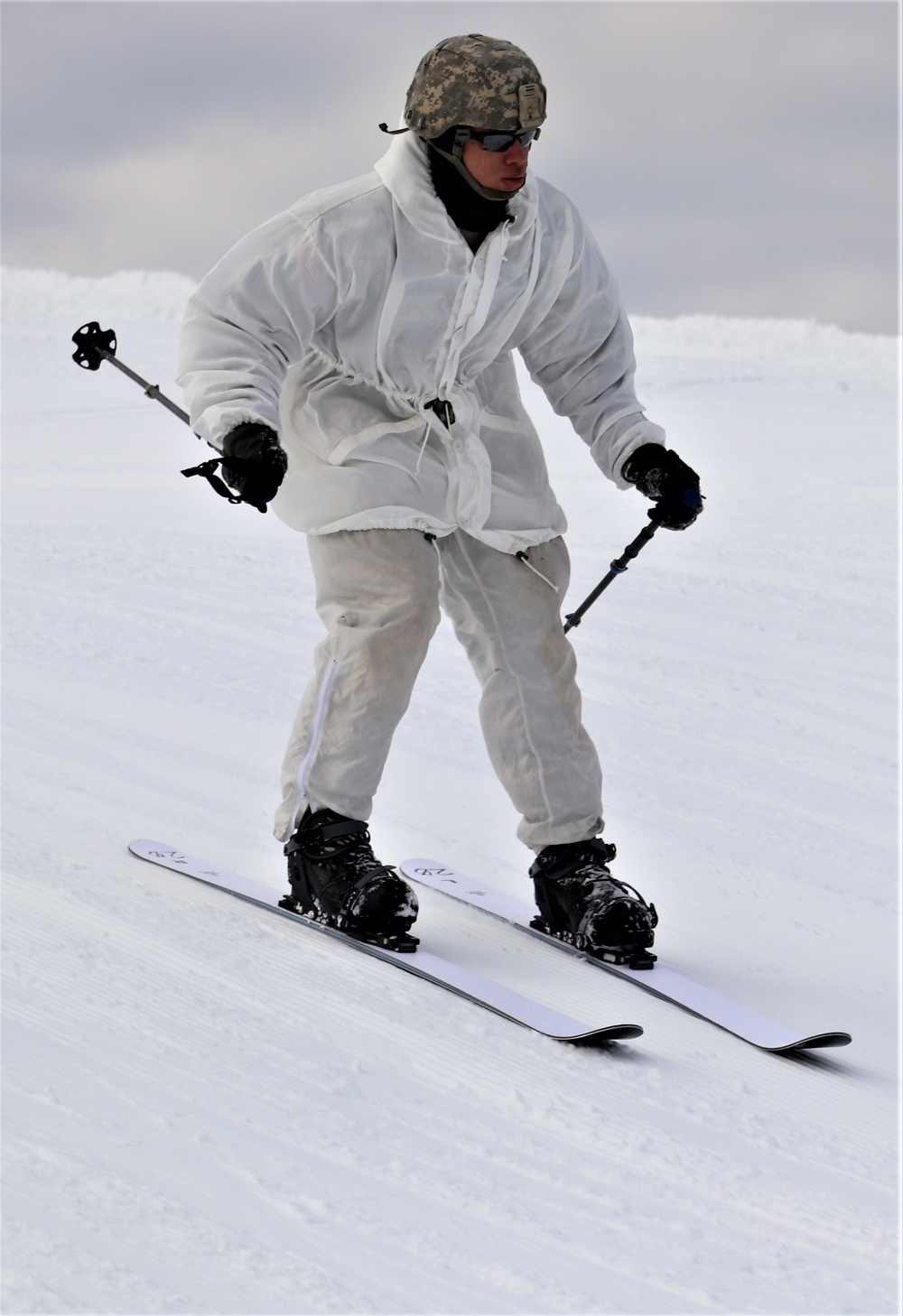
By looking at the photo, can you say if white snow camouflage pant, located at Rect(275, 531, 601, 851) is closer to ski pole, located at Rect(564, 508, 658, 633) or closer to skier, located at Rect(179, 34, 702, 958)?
skier, located at Rect(179, 34, 702, 958)

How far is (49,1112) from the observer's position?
6.52 feet

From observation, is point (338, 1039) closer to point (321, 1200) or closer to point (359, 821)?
point (321, 1200)

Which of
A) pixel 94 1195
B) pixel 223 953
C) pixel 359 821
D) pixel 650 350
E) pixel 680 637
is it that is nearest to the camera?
pixel 94 1195

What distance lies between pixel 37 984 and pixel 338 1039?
0.54m

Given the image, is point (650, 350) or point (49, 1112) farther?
point (650, 350)

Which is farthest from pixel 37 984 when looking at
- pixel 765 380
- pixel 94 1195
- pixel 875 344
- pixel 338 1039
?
pixel 875 344

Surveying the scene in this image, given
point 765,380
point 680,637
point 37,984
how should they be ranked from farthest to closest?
Result: 1. point 765,380
2. point 680,637
3. point 37,984

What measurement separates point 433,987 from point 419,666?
2.02 feet

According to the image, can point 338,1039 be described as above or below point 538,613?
below

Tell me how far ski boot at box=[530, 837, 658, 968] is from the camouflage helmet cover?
142cm

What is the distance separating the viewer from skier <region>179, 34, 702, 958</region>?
2709 mm

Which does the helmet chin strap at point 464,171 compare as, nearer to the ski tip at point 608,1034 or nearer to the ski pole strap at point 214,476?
the ski pole strap at point 214,476

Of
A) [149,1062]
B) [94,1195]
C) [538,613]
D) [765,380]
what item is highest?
[765,380]

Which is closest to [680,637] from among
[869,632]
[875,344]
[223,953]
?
[869,632]
